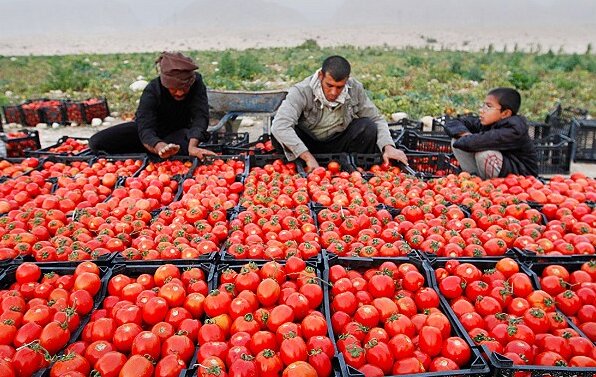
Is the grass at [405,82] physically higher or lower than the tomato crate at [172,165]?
lower

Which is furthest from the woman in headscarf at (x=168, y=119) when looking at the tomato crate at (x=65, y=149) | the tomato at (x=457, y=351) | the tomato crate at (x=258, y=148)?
the tomato at (x=457, y=351)

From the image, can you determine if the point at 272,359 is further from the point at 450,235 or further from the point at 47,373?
the point at 450,235

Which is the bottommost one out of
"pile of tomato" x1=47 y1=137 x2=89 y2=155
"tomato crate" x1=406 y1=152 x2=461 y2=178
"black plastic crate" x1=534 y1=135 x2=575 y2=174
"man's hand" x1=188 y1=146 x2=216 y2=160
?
"black plastic crate" x1=534 y1=135 x2=575 y2=174

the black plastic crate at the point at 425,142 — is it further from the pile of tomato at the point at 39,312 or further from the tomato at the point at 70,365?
the tomato at the point at 70,365

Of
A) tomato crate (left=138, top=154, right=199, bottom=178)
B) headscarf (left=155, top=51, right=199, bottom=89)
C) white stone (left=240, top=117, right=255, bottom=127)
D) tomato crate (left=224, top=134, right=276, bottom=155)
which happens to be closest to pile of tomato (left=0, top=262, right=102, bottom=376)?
tomato crate (left=138, top=154, right=199, bottom=178)

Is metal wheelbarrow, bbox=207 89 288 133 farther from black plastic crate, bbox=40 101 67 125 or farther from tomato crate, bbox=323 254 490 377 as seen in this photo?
black plastic crate, bbox=40 101 67 125

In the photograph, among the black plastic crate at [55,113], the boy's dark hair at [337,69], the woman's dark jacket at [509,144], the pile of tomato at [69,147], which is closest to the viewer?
the boy's dark hair at [337,69]

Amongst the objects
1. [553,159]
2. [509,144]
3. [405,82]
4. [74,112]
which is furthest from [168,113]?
[405,82]

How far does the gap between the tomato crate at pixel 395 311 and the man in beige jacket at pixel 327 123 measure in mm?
2125

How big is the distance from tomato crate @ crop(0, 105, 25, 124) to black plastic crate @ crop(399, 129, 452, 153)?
28.9 feet

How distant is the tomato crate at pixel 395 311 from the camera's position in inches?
76.1

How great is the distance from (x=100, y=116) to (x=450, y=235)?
9.84 meters

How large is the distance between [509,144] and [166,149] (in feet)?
11.7

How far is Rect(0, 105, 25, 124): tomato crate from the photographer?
10375mm
